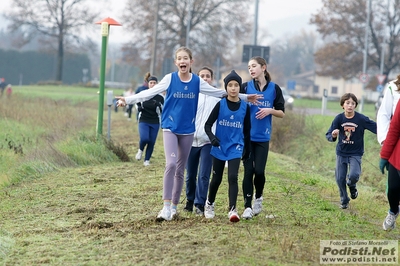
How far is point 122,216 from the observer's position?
26.8 feet

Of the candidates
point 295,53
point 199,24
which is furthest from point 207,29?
point 295,53

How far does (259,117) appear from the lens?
8062 millimetres

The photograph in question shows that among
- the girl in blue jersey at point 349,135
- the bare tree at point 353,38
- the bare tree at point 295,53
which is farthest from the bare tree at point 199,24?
the bare tree at point 295,53

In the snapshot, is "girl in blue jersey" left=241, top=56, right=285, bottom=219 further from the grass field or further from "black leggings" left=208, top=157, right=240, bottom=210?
the grass field

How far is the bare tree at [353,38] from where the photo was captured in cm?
6725

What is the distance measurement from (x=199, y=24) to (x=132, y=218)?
53.4 meters

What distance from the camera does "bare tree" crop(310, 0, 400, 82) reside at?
67.2 meters

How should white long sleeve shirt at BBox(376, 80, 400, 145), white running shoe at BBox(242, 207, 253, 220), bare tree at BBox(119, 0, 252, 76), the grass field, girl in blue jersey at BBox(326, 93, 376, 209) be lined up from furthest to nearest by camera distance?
bare tree at BBox(119, 0, 252, 76)
girl in blue jersey at BBox(326, 93, 376, 209)
white running shoe at BBox(242, 207, 253, 220)
white long sleeve shirt at BBox(376, 80, 400, 145)
the grass field

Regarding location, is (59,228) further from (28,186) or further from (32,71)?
(32,71)

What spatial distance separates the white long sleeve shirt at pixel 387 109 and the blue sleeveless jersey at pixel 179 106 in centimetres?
199

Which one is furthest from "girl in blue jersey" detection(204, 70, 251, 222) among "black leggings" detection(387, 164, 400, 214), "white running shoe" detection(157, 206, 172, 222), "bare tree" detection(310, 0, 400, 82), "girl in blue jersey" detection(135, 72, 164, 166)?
"bare tree" detection(310, 0, 400, 82)

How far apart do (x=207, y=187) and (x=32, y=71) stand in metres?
80.0

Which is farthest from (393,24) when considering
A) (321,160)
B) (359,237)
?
(359,237)

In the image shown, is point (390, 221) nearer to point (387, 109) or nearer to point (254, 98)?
point (387, 109)
